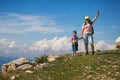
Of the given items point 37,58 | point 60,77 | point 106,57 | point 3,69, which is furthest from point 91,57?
point 3,69

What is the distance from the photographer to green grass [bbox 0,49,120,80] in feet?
71.0

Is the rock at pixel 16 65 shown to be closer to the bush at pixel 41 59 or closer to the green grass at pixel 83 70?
the bush at pixel 41 59

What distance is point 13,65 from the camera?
3081 centimetres

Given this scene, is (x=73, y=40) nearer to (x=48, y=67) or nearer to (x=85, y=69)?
(x=48, y=67)

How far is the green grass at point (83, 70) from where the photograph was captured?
21.6 metres

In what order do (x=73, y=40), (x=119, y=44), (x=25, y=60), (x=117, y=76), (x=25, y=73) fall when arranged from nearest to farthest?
(x=117, y=76) < (x=25, y=73) < (x=73, y=40) < (x=25, y=60) < (x=119, y=44)

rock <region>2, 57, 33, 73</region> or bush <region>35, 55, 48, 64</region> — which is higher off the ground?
bush <region>35, 55, 48, 64</region>

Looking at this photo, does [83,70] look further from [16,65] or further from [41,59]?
[16,65]

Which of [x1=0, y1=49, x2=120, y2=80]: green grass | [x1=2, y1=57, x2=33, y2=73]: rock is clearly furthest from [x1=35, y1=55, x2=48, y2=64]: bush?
[x1=0, y1=49, x2=120, y2=80]: green grass

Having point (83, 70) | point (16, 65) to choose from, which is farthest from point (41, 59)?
point (83, 70)

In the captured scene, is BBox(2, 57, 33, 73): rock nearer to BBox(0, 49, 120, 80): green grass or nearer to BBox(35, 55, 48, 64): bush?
BBox(35, 55, 48, 64): bush

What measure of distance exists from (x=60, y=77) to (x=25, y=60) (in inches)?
436

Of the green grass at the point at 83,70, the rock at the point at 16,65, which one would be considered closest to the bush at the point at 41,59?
the rock at the point at 16,65

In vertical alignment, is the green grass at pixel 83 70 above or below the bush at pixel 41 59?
below
